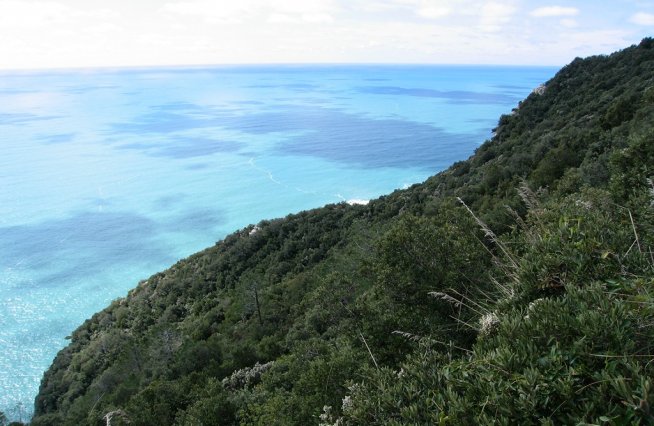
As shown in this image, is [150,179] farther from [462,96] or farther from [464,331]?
[462,96]

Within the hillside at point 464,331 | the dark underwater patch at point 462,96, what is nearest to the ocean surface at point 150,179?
the dark underwater patch at point 462,96

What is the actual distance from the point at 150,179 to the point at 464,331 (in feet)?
235

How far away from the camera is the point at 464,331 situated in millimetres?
7387

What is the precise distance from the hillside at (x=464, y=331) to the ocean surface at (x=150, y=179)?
1807cm

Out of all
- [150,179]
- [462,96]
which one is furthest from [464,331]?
[462,96]

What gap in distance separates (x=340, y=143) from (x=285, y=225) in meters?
56.2

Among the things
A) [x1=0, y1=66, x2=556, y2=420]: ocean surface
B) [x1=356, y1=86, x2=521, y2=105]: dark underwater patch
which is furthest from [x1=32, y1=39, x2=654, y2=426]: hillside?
[x1=356, y1=86, x2=521, y2=105]: dark underwater patch

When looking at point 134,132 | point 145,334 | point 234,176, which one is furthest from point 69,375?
point 134,132

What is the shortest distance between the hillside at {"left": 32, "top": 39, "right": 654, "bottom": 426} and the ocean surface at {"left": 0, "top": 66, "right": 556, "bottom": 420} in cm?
1807

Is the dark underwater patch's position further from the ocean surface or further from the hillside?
the hillside

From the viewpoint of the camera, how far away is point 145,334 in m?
28.0

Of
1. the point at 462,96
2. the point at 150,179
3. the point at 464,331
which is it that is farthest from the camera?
the point at 462,96

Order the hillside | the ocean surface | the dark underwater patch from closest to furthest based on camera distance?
the hillside, the ocean surface, the dark underwater patch

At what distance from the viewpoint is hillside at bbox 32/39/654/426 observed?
11.9 feet
